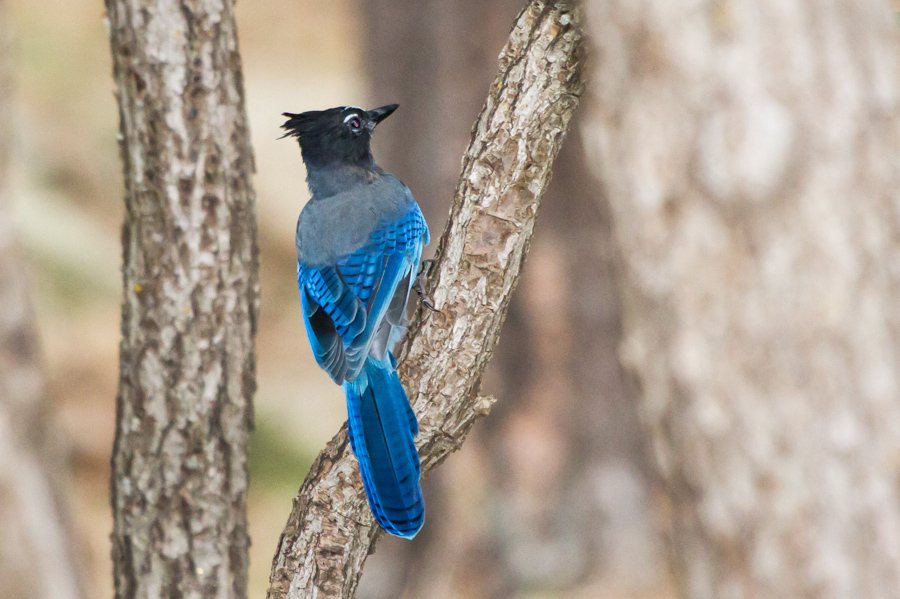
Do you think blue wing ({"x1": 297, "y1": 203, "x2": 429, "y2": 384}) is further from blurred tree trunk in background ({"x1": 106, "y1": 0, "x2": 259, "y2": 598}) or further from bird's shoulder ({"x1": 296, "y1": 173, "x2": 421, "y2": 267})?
blurred tree trunk in background ({"x1": 106, "y1": 0, "x2": 259, "y2": 598})

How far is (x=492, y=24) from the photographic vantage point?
517 centimetres

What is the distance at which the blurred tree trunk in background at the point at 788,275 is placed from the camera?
4.50ft

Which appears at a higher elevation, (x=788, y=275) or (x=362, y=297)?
(x=362, y=297)

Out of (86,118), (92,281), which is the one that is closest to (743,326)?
(92,281)

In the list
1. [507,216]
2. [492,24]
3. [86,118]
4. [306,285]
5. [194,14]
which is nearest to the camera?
[507,216]

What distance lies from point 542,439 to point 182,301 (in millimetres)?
2933

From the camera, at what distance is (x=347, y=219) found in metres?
3.21

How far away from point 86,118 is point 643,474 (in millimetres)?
8783

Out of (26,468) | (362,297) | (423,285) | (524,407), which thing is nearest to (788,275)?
(423,285)

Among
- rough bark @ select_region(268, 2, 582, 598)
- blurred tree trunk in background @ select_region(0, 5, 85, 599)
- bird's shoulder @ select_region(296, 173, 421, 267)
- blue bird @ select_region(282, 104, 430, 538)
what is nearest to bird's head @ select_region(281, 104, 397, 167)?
blue bird @ select_region(282, 104, 430, 538)

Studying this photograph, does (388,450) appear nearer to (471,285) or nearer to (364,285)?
(471,285)

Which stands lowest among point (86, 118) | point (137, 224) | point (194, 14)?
point (137, 224)

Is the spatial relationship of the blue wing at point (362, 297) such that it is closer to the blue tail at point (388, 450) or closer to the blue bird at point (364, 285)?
the blue bird at point (364, 285)

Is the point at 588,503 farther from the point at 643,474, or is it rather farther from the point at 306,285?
the point at 306,285
